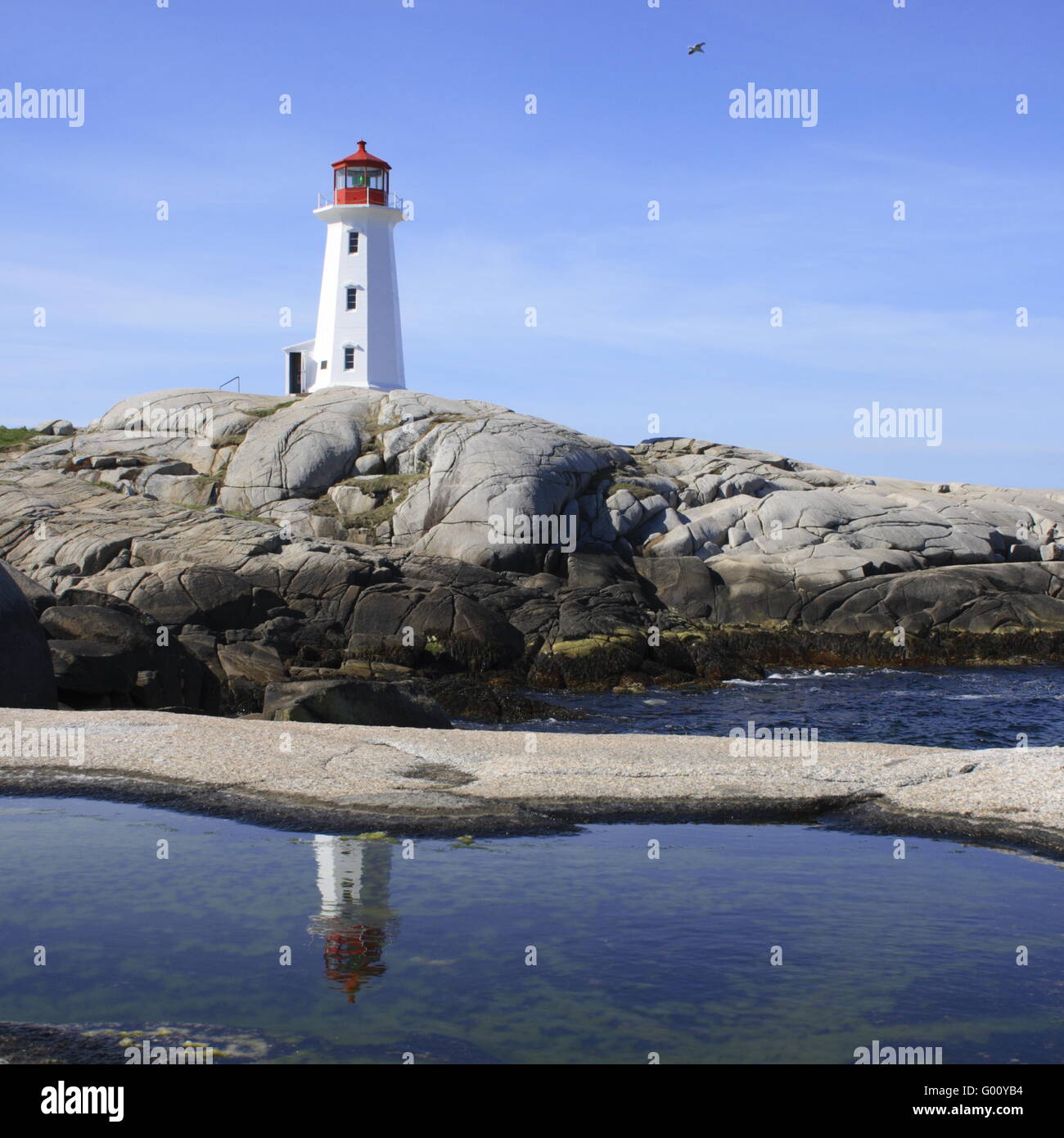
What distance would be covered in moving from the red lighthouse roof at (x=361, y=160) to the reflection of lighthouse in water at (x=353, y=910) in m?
48.5

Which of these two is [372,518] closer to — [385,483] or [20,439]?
[385,483]

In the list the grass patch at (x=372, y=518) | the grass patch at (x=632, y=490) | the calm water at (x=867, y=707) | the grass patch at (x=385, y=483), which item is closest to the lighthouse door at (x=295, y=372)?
the grass patch at (x=385, y=483)

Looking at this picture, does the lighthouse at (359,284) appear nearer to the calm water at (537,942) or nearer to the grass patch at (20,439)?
the grass patch at (20,439)

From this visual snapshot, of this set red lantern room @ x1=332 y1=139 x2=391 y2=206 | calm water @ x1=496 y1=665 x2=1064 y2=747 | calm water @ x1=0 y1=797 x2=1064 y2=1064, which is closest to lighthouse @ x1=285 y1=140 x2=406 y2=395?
red lantern room @ x1=332 y1=139 x2=391 y2=206

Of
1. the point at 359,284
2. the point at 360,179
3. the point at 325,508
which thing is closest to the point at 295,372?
the point at 359,284

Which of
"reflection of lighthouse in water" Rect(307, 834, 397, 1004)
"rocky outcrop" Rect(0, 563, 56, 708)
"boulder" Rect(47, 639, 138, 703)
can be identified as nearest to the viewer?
"reflection of lighthouse in water" Rect(307, 834, 397, 1004)

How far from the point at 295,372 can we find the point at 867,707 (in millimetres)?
36547

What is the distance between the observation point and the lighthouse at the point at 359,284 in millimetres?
52656

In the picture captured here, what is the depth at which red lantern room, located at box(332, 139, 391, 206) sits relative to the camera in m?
53.0

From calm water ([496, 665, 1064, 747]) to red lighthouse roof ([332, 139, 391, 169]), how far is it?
33.5 m

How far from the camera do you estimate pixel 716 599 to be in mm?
36188

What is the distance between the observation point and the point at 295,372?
55750 millimetres

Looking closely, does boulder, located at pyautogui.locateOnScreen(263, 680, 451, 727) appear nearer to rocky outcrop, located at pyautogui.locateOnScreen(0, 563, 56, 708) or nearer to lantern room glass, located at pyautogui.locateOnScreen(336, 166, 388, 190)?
rocky outcrop, located at pyautogui.locateOnScreen(0, 563, 56, 708)
